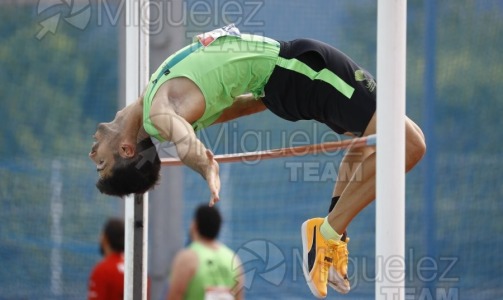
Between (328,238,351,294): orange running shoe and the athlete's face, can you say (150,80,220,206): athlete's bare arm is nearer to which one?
the athlete's face

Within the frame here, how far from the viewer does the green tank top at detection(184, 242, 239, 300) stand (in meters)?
5.37

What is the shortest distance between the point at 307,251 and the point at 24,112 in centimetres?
319

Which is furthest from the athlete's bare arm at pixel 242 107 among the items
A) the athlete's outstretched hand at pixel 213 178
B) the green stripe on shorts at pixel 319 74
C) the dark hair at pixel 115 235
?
the dark hair at pixel 115 235

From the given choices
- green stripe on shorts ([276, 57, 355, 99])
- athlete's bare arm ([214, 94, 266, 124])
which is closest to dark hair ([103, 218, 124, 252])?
athlete's bare arm ([214, 94, 266, 124])

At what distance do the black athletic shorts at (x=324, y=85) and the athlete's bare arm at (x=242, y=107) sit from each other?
0.26 m

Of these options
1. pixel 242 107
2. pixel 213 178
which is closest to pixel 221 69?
pixel 242 107

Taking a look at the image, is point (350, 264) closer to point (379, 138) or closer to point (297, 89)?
point (297, 89)

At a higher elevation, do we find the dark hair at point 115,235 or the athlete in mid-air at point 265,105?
the athlete in mid-air at point 265,105

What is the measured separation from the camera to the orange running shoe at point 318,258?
14.5 feet

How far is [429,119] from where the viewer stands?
634 cm

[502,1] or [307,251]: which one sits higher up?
[502,1]

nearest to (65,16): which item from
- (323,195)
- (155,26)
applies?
(155,26)

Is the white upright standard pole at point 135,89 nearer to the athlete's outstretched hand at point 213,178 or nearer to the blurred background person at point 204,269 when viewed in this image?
the blurred background person at point 204,269

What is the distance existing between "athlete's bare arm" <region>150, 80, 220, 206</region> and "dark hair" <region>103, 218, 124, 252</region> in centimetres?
161
